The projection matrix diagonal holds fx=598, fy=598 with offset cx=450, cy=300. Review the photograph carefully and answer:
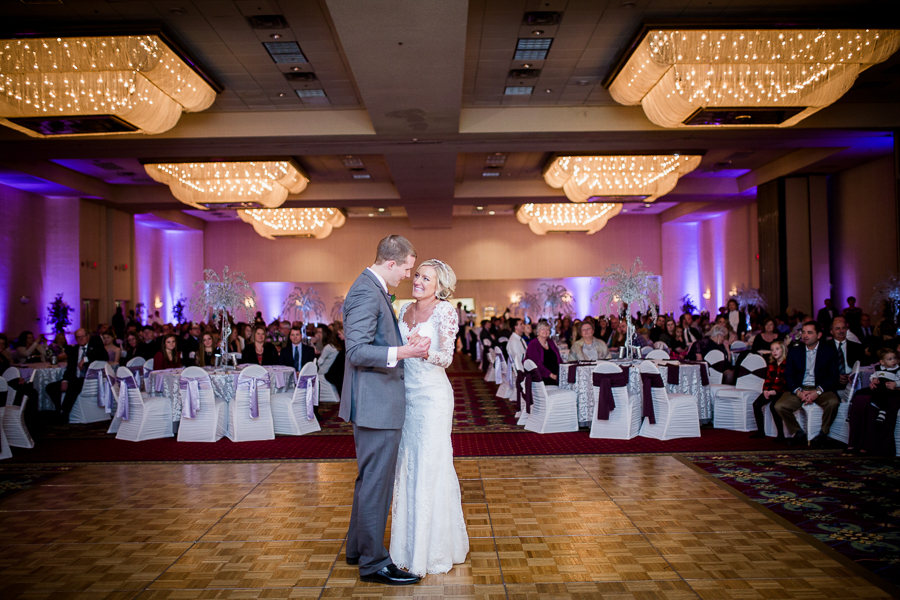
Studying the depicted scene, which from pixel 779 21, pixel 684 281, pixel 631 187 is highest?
pixel 779 21

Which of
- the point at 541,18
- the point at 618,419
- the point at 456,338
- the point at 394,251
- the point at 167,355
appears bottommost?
the point at 618,419

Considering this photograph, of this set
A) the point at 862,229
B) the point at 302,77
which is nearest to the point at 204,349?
the point at 302,77

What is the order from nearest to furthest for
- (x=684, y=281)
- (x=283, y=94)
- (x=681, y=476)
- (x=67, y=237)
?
1. (x=681, y=476)
2. (x=283, y=94)
3. (x=67, y=237)
4. (x=684, y=281)

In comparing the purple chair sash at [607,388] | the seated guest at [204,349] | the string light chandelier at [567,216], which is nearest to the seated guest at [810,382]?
the purple chair sash at [607,388]

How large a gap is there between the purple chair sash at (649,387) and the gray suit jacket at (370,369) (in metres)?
4.37

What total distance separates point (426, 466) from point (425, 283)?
95cm

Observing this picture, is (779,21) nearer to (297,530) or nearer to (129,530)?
(297,530)

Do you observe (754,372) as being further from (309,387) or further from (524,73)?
(309,387)

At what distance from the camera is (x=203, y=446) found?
655cm

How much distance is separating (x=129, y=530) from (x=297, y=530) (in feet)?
3.72

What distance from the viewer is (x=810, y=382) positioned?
21.0 ft

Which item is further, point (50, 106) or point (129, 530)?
point (50, 106)

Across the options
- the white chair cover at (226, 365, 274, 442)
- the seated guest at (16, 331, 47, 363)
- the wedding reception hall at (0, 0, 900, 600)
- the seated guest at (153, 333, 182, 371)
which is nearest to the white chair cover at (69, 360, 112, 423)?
the wedding reception hall at (0, 0, 900, 600)

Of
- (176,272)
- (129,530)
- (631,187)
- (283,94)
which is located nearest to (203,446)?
(129,530)
